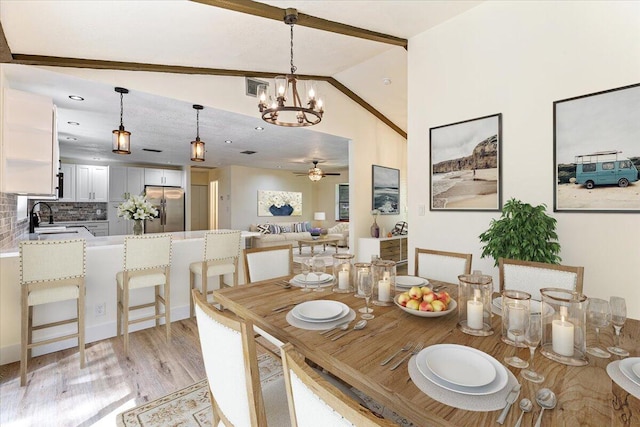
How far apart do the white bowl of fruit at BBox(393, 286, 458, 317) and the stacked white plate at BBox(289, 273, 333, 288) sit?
1.77 ft

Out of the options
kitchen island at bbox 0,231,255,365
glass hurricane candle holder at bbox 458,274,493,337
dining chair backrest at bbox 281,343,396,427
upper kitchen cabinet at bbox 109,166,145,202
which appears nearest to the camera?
dining chair backrest at bbox 281,343,396,427

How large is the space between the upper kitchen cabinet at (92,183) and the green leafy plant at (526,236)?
820 centimetres

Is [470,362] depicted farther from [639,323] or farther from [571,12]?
[571,12]

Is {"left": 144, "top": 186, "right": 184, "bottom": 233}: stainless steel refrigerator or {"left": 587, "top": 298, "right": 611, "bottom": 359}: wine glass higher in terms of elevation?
{"left": 144, "top": 186, "right": 184, "bottom": 233}: stainless steel refrigerator

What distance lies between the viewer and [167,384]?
2154 millimetres

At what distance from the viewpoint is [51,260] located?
2250mm

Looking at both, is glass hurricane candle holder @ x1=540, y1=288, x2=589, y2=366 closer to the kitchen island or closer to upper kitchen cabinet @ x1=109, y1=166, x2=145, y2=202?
the kitchen island

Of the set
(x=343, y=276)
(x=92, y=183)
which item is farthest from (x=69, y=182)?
(x=343, y=276)

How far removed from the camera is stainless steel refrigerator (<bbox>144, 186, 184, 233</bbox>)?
7848 millimetres

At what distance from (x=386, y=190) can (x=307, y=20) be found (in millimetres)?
3670

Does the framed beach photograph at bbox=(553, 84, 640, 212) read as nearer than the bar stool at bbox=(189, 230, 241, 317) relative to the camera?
Yes

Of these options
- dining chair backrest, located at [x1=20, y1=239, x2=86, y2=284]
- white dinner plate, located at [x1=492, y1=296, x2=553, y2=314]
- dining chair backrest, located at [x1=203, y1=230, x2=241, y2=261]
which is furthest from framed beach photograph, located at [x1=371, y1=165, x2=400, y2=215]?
dining chair backrest, located at [x1=20, y1=239, x2=86, y2=284]

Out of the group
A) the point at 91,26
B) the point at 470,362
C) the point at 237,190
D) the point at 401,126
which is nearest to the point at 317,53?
the point at 91,26

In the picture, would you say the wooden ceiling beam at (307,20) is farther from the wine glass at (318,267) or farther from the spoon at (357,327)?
the spoon at (357,327)
